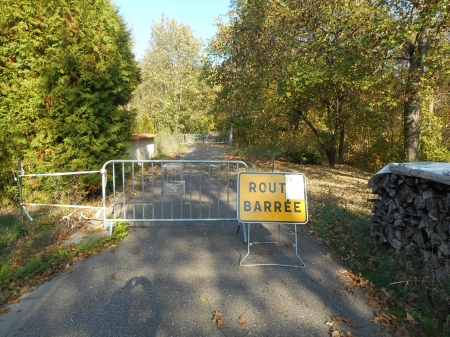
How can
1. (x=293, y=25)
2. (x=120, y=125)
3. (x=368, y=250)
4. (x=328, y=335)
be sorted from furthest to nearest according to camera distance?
1. (x=293, y=25)
2. (x=120, y=125)
3. (x=368, y=250)
4. (x=328, y=335)

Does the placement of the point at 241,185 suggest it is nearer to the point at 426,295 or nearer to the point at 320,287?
the point at 320,287

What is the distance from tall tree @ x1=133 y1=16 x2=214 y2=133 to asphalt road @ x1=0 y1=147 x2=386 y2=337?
30.0 m

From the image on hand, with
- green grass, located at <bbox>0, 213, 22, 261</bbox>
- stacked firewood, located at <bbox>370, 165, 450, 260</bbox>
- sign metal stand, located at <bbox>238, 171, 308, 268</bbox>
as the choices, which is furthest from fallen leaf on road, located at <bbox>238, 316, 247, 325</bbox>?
green grass, located at <bbox>0, 213, 22, 261</bbox>

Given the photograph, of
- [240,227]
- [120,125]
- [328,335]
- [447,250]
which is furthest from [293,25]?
[328,335]

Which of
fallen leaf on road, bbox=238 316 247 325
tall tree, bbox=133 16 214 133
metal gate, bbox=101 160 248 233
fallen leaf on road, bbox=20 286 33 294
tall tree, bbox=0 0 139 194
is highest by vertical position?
tall tree, bbox=133 16 214 133

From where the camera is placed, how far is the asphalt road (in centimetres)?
301

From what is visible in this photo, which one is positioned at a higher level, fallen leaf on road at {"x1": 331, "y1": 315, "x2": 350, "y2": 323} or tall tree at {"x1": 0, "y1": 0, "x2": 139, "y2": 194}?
tall tree at {"x1": 0, "y1": 0, "x2": 139, "y2": 194}

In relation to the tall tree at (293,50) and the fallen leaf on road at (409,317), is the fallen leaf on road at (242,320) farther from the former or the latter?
the tall tree at (293,50)

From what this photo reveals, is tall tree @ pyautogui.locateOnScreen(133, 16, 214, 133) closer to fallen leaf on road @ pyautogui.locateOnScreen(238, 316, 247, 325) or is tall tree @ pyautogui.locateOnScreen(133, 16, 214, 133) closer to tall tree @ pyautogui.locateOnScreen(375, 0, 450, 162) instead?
tall tree @ pyautogui.locateOnScreen(375, 0, 450, 162)

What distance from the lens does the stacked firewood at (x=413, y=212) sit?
11.9 ft

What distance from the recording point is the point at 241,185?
4711 millimetres

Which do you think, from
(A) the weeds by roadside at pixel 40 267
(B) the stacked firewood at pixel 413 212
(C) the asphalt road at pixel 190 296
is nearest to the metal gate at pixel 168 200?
(A) the weeds by roadside at pixel 40 267

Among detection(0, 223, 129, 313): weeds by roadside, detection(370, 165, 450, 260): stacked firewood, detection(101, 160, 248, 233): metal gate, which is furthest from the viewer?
detection(101, 160, 248, 233): metal gate

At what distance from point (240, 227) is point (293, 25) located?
915cm
